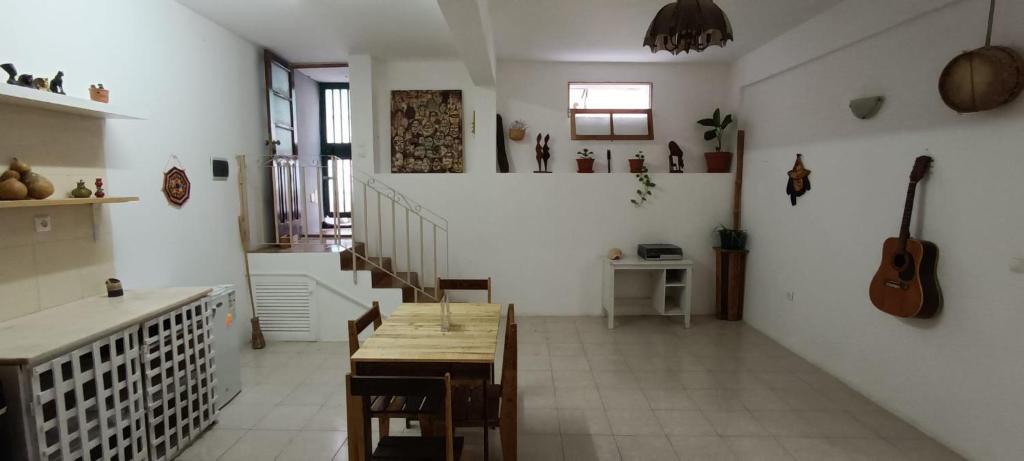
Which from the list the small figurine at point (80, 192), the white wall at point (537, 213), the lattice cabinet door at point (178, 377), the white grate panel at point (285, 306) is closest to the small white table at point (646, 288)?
the white wall at point (537, 213)

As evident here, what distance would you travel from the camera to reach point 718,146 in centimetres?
565

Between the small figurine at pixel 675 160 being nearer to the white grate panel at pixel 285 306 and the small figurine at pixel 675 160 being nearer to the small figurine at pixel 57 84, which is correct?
the white grate panel at pixel 285 306

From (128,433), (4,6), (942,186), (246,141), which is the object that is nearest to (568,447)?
(128,433)

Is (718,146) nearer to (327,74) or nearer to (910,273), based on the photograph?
(910,273)

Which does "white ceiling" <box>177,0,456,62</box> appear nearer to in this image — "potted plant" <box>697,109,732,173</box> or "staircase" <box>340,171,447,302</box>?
"staircase" <box>340,171,447,302</box>

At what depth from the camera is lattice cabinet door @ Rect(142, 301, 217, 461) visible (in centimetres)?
257

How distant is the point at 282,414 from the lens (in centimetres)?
324

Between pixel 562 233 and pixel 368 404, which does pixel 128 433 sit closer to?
pixel 368 404

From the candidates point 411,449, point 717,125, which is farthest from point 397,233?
point 717,125

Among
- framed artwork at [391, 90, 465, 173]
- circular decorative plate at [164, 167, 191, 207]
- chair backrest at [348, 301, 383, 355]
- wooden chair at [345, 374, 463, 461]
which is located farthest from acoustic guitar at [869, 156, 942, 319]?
circular decorative plate at [164, 167, 191, 207]

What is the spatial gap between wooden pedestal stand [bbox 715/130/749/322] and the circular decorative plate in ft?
17.7

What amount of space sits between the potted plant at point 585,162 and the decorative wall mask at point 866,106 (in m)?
2.67

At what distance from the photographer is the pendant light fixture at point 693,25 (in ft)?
7.40

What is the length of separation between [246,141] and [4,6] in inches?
92.5
